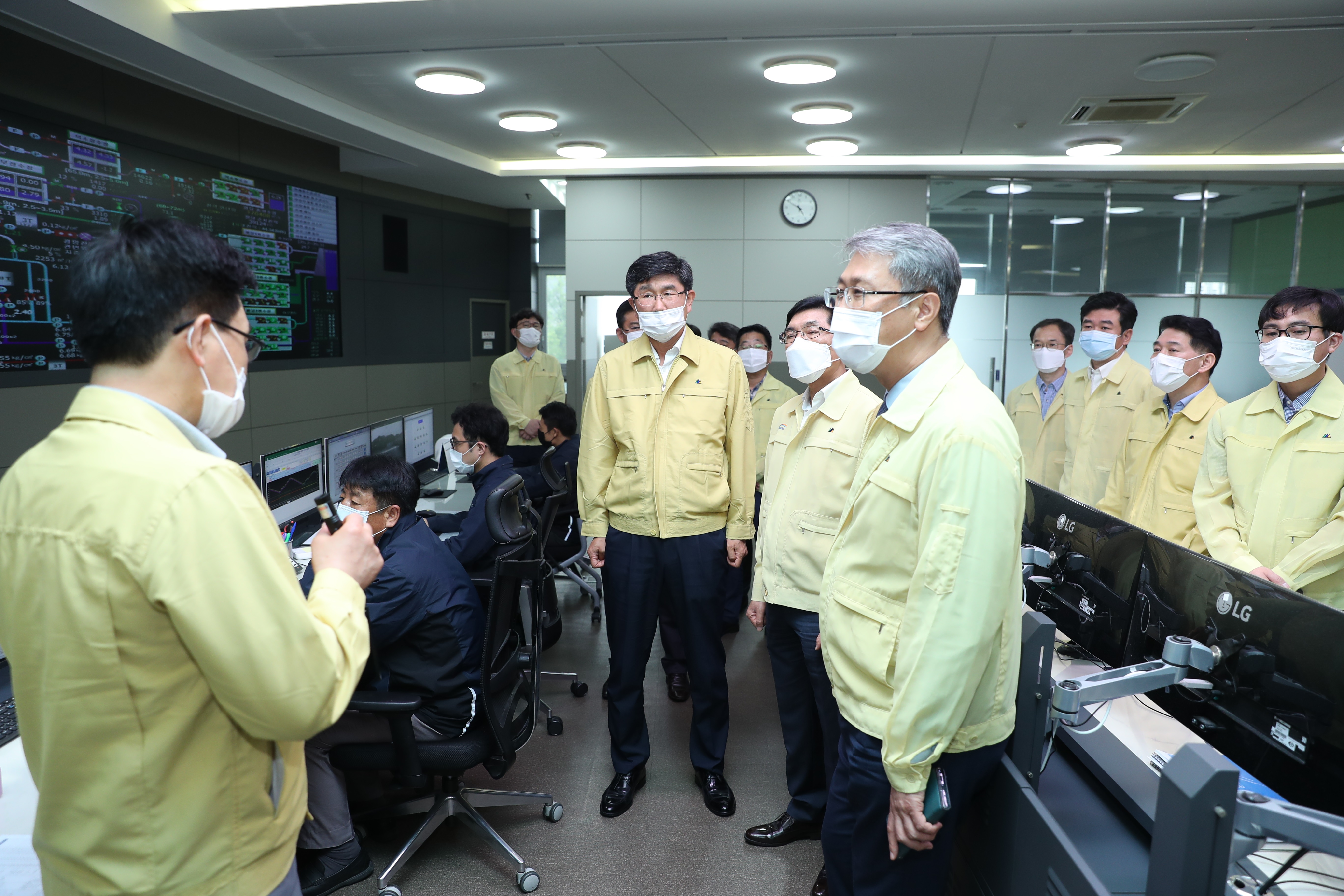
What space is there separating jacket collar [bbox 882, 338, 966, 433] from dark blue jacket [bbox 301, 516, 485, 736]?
1.29m

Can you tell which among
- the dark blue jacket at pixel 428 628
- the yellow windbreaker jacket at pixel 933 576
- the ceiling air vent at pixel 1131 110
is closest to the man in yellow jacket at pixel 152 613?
the yellow windbreaker jacket at pixel 933 576

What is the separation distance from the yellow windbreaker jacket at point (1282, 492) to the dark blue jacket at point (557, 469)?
266cm

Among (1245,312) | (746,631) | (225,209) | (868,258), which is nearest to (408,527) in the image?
(868,258)

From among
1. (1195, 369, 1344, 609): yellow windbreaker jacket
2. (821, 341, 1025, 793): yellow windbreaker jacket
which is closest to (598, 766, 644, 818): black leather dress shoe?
(821, 341, 1025, 793): yellow windbreaker jacket

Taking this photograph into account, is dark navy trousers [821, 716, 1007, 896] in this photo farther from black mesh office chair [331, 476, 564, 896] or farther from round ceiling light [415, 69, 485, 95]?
round ceiling light [415, 69, 485, 95]

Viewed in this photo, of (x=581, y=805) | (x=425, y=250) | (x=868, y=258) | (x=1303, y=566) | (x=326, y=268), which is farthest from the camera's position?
(x=425, y=250)

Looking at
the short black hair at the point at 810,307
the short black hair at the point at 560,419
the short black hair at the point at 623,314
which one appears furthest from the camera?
the short black hair at the point at 623,314

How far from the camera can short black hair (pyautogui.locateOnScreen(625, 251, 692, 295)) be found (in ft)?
8.38

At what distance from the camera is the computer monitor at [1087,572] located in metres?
1.66

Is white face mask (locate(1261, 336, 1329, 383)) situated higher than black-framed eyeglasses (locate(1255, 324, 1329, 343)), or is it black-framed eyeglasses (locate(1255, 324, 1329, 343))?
black-framed eyeglasses (locate(1255, 324, 1329, 343))

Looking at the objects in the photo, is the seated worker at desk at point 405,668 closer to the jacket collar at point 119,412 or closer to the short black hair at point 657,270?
the short black hair at point 657,270

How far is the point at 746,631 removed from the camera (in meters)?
4.23

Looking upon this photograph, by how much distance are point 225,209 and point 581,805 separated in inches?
193

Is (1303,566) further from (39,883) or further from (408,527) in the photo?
(39,883)
